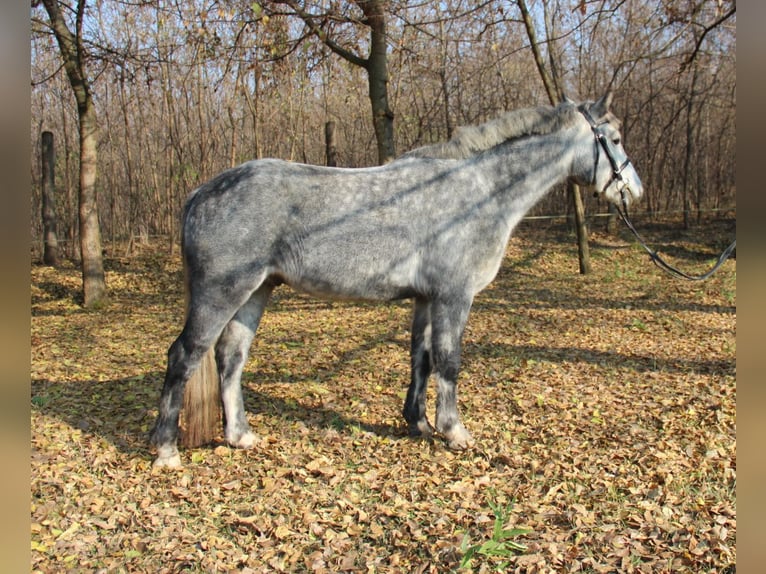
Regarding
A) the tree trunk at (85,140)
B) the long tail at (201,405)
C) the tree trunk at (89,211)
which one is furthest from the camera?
the tree trunk at (89,211)

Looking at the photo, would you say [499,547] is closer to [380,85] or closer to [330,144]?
[380,85]

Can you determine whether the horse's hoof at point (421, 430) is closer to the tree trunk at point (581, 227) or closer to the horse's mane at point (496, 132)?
the horse's mane at point (496, 132)

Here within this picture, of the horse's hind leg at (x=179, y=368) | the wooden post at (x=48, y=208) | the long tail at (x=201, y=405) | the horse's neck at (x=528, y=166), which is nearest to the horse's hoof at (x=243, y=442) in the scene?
the long tail at (x=201, y=405)

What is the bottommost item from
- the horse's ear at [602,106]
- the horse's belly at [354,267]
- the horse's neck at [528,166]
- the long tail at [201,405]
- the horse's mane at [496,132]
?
the long tail at [201,405]

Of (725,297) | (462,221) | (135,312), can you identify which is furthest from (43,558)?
(725,297)

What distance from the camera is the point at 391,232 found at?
4359 millimetres

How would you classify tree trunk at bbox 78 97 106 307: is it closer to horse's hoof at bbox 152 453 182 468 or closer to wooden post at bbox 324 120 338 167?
wooden post at bbox 324 120 338 167

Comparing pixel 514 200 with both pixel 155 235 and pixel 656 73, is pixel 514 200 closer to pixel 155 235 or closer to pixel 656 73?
pixel 155 235

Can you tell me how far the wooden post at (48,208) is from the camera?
13.8 metres

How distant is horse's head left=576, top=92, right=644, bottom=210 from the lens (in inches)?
183

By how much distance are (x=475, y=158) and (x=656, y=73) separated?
57.9ft

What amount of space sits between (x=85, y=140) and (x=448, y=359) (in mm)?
8753

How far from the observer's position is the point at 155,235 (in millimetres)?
17109

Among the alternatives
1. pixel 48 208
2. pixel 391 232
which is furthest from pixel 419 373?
pixel 48 208
